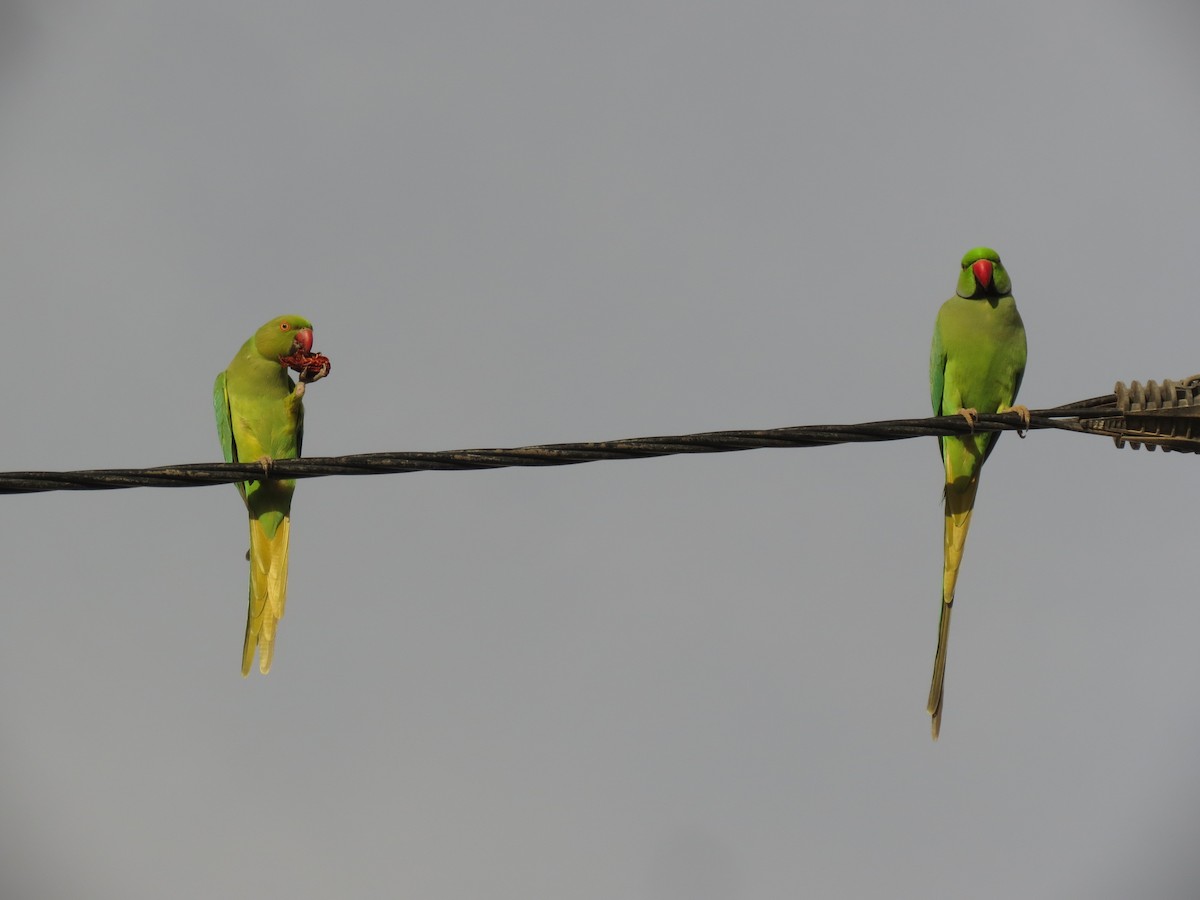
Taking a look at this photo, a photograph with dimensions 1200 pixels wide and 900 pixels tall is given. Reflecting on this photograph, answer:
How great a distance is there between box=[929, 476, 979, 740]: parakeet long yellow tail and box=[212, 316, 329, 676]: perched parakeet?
11.6 feet

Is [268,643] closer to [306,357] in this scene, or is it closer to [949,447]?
[306,357]

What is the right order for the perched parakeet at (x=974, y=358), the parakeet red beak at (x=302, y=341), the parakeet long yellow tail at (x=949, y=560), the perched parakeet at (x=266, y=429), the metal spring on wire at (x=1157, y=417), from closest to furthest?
the metal spring on wire at (x=1157, y=417) < the parakeet long yellow tail at (x=949, y=560) < the perched parakeet at (x=974, y=358) < the perched parakeet at (x=266, y=429) < the parakeet red beak at (x=302, y=341)

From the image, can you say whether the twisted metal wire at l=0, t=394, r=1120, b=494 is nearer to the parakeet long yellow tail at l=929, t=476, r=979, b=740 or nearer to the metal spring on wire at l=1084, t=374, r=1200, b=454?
the metal spring on wire at l=1084, t=374, r=1200, b=454

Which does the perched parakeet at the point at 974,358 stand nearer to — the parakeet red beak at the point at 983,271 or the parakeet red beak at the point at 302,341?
the parakeet red beak at the point at 983,271

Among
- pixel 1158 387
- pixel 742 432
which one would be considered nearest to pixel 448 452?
pixel 742 432

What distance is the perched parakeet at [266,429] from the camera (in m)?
7.37

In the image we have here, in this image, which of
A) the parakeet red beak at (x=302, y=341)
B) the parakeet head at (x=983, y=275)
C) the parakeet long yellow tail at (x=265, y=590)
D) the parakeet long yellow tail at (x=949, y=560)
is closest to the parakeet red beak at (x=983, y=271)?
the parakeet head at (x=983, y=275)

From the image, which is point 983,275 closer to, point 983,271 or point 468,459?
point 983,271

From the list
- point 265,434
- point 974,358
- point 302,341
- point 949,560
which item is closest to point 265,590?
point 265,434

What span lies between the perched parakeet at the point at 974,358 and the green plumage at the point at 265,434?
367cm

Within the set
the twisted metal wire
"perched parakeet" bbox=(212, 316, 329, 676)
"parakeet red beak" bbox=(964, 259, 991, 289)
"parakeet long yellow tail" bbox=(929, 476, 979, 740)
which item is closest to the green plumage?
"perched parakeet" bbox=(212, 316, 329, 676)

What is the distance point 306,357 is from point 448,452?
328 centimetres

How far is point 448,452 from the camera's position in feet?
14.7

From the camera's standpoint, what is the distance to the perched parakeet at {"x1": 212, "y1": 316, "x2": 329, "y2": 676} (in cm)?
737
